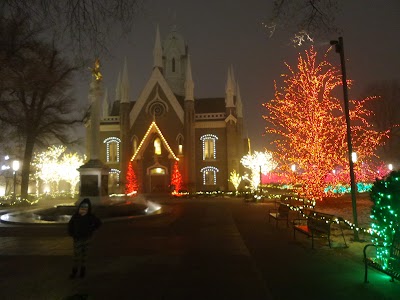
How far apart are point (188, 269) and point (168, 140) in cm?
4178

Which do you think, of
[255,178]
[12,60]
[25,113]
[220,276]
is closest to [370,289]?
[220,276]

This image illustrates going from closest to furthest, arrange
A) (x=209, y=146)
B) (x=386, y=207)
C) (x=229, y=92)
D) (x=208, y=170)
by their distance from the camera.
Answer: (x=386, y=207)
(x=208, y=170)
(x=209, y=146)
(x=229, y=92)

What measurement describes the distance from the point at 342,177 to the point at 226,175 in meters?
25.8

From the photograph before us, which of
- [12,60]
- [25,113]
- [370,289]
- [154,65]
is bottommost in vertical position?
[370,289]

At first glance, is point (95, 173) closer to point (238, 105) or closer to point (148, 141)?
point (148, 141)

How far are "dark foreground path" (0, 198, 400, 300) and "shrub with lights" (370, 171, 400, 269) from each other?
2.35 ft

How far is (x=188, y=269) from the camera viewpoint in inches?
316

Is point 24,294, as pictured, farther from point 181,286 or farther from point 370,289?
point 370,289

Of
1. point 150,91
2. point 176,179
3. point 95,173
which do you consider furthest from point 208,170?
point 95,173

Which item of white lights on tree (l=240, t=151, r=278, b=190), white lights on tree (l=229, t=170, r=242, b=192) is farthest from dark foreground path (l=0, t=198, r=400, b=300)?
white lights on tree (l=229, t=170, r=242, b=192)

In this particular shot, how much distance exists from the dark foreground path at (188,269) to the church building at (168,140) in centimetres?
3406

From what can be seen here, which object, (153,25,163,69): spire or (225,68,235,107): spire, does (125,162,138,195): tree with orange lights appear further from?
(153,25,163,69): spire

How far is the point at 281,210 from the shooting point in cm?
1600

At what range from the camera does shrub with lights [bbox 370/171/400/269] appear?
705cm
